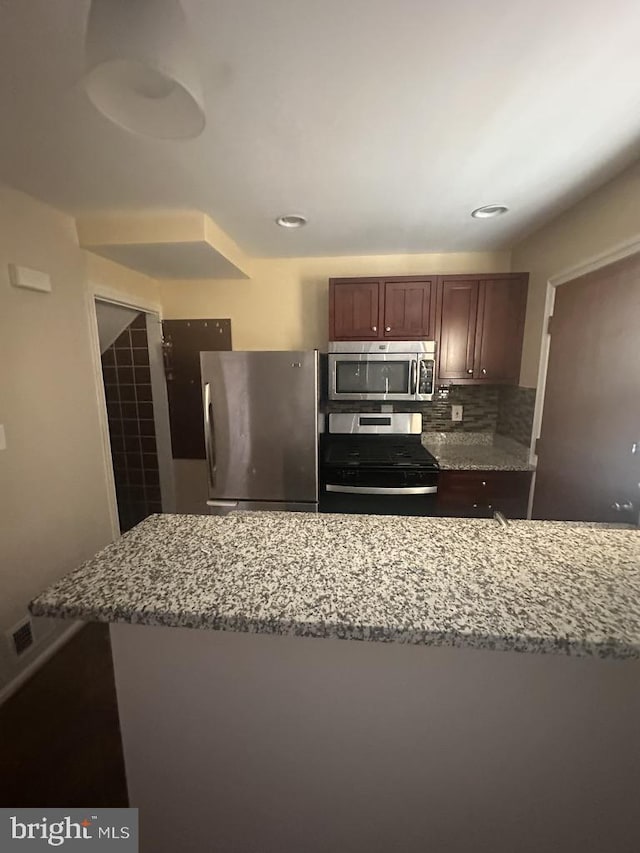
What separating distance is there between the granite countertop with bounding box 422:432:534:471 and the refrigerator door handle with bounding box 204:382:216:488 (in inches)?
62.4

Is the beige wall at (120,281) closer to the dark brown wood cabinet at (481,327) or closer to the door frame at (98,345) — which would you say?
the door frame at (98,345)

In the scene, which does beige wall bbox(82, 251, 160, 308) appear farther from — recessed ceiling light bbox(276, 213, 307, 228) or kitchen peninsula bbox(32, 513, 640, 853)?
kitchen peninsula bbox(32, 513, 640, 853)

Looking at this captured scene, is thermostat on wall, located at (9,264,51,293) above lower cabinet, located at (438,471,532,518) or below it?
above

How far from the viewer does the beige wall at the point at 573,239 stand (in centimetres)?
148

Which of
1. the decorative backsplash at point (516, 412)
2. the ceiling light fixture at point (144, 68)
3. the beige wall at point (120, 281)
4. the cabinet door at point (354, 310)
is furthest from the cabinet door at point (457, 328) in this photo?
the beige wall at point (120, 281)

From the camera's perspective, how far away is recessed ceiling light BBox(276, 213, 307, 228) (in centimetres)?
192

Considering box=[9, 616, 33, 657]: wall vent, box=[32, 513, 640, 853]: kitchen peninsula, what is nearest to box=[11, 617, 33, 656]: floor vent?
box=[9, 616, 33, 657]: wall vent

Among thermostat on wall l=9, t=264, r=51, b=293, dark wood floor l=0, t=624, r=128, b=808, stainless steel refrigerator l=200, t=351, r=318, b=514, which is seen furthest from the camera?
stainless steel refrigerator l=200, t=351, r=318, b=514

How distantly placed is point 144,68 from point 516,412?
2624 mm

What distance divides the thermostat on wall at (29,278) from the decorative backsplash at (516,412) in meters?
2.97

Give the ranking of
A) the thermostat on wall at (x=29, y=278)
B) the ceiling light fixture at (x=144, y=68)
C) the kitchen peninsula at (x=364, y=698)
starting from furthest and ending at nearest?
the thermostat on wall at (x=29, y=278)
the kitchen peninsula at (x=364, y=698)
the ceiling light fixture at (x=144, y=68)

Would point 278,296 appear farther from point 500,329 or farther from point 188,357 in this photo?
point 500,329

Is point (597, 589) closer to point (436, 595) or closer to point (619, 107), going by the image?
point (436, 595)

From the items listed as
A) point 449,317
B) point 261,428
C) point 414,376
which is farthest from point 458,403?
point 261,428
